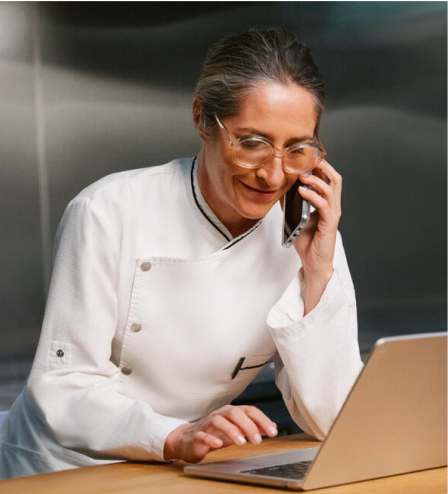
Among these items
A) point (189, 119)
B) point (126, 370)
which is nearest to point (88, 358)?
point (126, 370)

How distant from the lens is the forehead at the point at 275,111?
135cm

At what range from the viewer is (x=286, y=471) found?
3.57 feet

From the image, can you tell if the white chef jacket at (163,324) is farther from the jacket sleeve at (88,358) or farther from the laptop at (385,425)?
the laptop at (385,425)

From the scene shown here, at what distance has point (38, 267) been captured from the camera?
2.26 meters

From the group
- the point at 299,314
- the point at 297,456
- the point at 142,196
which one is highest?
the point at 142,196

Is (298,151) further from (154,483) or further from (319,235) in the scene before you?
(154,483)

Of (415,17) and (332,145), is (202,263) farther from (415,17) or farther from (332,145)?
Answer: (415,17)

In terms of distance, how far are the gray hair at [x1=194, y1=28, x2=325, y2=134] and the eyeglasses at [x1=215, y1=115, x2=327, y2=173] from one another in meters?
0.05

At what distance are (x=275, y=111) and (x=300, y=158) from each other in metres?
0.09

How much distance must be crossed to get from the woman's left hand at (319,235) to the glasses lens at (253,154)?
142 mm

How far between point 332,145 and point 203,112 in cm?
137

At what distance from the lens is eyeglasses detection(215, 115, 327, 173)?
4.43 ft

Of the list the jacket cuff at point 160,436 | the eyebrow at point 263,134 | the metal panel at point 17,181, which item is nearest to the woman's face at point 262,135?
the eyebrow at point 263,134

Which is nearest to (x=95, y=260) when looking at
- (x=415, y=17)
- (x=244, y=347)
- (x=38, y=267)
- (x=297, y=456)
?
(x=244, y=347)
